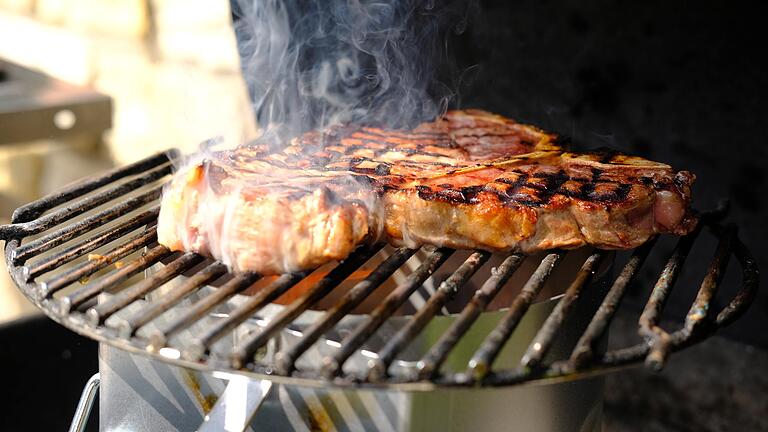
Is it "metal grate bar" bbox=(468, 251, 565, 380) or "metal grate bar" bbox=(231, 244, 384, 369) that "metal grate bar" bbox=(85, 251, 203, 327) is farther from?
"metal grate bar" bbox=(468, 251, 565, 380)

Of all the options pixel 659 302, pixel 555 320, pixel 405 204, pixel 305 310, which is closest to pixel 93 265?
pixel 305 310

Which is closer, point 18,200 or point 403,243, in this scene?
point 403,243

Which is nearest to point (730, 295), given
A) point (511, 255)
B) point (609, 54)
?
point (609, 54)

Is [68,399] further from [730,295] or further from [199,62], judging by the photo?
[730,295]

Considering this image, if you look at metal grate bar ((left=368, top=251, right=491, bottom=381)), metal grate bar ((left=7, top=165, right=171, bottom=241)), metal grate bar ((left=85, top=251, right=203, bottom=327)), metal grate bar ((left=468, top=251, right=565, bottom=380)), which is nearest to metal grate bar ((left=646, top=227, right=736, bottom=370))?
metal grate bar ((left=468, top=251, right=565, bottom=380))

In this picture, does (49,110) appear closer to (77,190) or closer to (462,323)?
(77,190)

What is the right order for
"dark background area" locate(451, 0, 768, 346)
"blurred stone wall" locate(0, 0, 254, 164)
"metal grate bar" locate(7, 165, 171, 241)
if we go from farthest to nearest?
"blurred stone wall" locate(0, 0, 254, 164), "dark background area" locate(451, 0, 768, 346), "metal grate bar" locate(7, 165, 171, 241)
